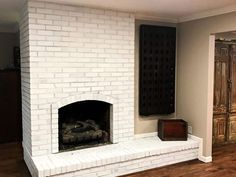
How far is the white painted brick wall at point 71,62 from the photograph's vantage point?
10.7 feet

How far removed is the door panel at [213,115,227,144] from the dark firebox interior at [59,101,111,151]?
6.75 ft

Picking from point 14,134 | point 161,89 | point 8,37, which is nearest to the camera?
point 161,89

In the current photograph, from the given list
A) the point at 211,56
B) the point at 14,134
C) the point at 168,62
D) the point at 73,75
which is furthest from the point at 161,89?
the point at 14,134

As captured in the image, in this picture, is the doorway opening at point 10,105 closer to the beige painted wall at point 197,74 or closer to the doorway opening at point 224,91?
the beige painted wall at point 197,74

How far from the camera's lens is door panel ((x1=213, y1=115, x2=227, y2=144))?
465 centimetres

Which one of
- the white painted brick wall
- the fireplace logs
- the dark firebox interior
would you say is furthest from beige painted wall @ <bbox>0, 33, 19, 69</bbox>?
the fireplace logs

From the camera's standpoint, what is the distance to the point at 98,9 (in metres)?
3.60

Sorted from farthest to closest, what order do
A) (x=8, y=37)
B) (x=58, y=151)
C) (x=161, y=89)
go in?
(x=8, y=37) → (x=161, y=89) → (x=58, y=151)

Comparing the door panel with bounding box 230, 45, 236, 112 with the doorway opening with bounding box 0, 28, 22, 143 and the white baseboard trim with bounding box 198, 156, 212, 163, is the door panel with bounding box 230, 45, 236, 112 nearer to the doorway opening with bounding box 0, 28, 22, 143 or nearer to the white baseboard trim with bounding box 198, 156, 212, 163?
the white baseboard trim with bounding box 198, 156, 212, 163

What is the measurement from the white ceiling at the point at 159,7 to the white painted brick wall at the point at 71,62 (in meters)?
0.21

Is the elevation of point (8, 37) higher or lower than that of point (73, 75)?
higher

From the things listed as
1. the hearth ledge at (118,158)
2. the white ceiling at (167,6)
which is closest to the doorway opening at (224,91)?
the hearth ledge at (118,158)

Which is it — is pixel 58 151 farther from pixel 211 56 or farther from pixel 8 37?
pixel 8 37

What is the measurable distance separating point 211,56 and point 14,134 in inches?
156
